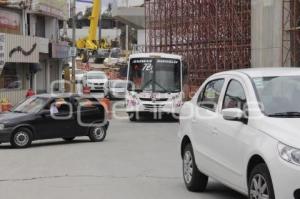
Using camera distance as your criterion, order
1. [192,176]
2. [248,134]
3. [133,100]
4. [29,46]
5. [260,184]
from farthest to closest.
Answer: [29,46] < [133,100] < [192,176] < [248,134] < [260,184]

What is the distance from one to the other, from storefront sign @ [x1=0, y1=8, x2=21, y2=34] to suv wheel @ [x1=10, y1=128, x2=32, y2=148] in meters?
20.0

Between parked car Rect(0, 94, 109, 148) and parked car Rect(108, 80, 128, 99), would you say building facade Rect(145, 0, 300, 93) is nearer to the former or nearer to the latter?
parked car Rect(108, 80, 128, 99)

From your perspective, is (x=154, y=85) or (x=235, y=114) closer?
(x=235, y=114)

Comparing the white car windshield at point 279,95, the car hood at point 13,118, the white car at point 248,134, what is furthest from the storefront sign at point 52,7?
the white car windshield at point 279,95

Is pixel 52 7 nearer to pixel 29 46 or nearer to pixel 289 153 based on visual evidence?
pixel 29 46

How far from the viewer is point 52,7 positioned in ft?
143

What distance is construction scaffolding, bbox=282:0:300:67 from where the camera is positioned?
27.4 meters

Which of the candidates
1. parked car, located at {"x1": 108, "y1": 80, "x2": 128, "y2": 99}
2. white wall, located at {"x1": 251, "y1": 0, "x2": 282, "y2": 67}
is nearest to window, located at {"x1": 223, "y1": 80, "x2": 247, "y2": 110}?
white wall, located at {"x1": 251, "y1": 0, "x2": 282, "y2": 67}

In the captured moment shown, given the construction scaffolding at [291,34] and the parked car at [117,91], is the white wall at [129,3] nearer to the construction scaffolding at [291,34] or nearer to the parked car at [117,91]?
the parked car at [117,91]

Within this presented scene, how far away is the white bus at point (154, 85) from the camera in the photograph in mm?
26281

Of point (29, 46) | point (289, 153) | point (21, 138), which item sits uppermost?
point (29, 46)

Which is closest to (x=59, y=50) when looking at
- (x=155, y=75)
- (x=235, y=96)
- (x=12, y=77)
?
(x=12, y=77)

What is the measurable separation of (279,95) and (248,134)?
30.2 inches

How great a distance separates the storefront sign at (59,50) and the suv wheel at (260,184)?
3760 centimetres
